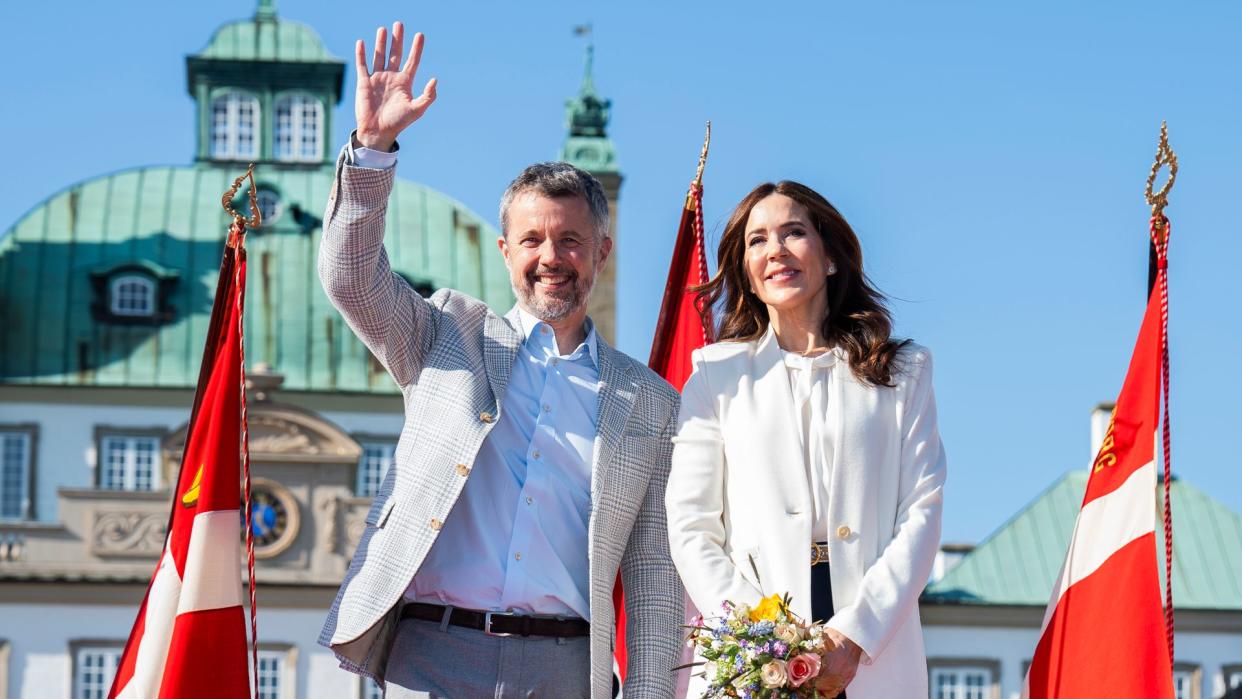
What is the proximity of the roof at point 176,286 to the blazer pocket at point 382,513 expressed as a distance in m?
41.1

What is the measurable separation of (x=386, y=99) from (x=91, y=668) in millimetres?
38378

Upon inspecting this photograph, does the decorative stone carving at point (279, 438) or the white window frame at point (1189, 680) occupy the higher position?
the decorative stone carving at point (279, 438)

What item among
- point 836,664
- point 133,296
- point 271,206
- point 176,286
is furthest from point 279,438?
point 836,664

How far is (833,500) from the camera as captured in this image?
8102 millimetres

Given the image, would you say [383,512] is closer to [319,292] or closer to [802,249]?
[802,249]

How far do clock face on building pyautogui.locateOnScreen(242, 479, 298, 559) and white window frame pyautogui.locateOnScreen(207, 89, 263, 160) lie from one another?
31.6ft

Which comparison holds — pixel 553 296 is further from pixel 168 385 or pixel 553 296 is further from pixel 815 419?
pixel 168 385

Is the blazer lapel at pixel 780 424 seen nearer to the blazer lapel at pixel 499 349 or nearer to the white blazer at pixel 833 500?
the white blazer at pixel 833 500

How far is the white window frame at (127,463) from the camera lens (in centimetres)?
4894

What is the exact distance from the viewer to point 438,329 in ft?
28.3

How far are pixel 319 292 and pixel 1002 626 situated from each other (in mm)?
14091

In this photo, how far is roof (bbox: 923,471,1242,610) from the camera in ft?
164

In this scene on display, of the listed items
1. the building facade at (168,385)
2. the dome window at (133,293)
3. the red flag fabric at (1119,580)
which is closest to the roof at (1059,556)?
the building facade at (168,385)

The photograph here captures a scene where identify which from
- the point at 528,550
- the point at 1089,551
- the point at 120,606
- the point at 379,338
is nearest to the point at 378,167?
the point at 379,338
